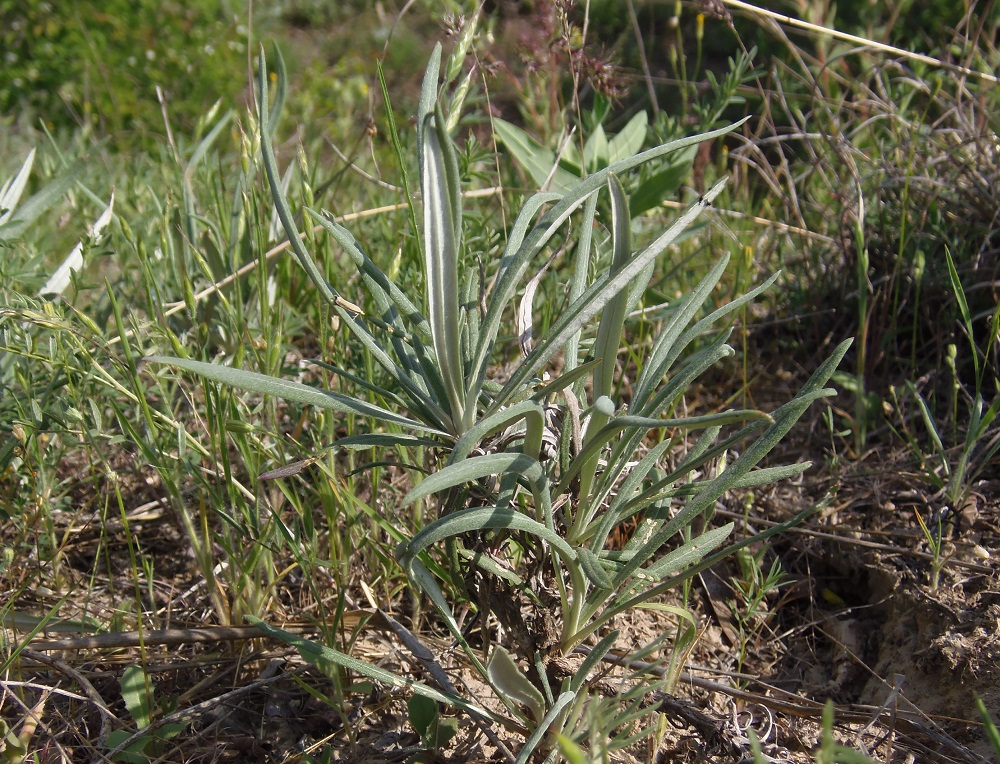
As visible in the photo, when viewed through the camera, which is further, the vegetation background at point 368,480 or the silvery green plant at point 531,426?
the vegetation background at point 368,480

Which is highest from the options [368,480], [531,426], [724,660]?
[531,426]

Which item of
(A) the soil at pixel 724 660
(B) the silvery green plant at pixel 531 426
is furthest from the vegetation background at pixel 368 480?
(B) the silvery green plant at pixel 531 426

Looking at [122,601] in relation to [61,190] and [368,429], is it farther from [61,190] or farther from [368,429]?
[61,190]

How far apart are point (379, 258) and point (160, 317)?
0.65 meters

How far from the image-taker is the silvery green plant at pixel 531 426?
2.96ft

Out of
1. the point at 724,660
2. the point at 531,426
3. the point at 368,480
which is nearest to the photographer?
the point at 531,426

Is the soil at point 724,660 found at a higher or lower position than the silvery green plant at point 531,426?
lower

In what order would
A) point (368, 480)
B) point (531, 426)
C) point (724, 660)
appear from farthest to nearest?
point (368, 480)
point (724, 660)
point (531, 426)

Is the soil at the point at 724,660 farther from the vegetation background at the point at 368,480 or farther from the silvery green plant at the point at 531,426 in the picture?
the silvery green plant at the point at 531,426

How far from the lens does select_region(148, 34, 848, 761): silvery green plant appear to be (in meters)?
0.90

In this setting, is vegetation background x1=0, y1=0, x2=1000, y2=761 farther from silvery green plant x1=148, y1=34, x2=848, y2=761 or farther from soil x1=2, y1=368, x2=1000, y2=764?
silvery green plant x1=148, y1=34, x2=848, y2=761

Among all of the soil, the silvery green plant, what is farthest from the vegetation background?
the silvery green plant

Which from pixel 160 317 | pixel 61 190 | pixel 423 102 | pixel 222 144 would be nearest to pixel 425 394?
pixel 423 102

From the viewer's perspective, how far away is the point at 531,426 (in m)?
0.92
